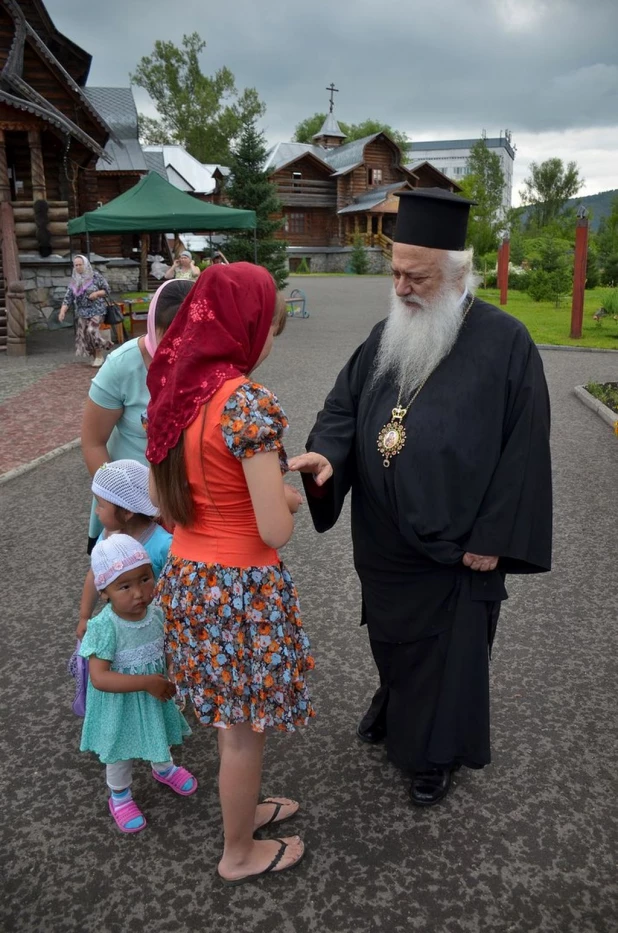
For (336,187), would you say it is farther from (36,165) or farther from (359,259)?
(36,165)

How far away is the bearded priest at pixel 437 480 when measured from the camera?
7.82ft

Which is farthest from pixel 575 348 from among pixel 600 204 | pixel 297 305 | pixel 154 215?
pixel 600 204

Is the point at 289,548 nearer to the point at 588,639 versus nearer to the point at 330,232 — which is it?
the point at 588,639

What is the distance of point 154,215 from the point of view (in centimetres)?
1401

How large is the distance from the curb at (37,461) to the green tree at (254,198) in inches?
658

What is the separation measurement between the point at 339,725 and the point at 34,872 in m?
1.27

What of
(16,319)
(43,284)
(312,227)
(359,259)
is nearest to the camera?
(16,319)

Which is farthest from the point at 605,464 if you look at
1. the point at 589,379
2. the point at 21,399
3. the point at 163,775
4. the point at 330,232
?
the point at 330,232

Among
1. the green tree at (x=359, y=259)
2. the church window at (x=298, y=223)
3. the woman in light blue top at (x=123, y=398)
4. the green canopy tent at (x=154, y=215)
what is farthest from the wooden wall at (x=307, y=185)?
the woman in light blue top at (x=123, y=398)

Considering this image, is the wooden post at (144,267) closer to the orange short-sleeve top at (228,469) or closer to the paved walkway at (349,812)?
the paved walkway at (349,812)

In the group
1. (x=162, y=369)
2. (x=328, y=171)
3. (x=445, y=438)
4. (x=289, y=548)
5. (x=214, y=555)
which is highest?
(x=328, y=171)

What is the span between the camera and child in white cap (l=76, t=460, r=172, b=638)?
2.72 m

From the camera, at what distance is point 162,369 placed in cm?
207

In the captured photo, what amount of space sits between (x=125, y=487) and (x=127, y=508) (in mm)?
80
